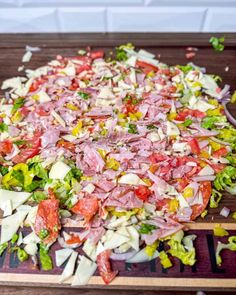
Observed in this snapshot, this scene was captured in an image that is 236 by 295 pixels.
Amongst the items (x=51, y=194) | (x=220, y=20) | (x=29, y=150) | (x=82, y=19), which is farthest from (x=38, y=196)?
(x=220, y=20)

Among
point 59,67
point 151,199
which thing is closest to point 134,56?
point 59,67

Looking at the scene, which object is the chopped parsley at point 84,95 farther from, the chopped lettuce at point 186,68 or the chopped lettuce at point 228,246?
the chopped lettuce at point 228,246

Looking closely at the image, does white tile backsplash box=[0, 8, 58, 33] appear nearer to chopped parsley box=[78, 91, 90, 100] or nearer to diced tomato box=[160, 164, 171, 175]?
chopped parsley box=[78, 91, 90, 100]

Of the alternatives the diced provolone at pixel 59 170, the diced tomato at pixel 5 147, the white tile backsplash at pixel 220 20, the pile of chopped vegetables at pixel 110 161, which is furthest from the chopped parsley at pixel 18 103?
the white tile backsplash at pixel 220 20

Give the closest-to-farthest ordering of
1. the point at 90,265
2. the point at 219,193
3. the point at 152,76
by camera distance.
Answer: the point at 90,265 → the point at 219,193 → the point at 152,76

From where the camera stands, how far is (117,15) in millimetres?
1387

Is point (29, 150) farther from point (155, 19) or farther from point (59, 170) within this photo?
point (155, 19)

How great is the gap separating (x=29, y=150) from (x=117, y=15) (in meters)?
0.62

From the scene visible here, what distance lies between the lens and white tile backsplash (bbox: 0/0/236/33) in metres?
1.35

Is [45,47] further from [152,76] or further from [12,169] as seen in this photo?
[12,169]

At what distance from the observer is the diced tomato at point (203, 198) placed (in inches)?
37.1

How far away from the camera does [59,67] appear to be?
1.30 m

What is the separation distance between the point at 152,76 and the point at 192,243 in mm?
562

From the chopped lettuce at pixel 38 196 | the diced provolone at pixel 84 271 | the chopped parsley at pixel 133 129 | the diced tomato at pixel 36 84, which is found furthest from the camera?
the diced tomato at pixel 36 84
